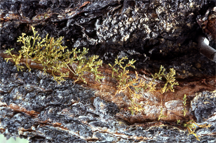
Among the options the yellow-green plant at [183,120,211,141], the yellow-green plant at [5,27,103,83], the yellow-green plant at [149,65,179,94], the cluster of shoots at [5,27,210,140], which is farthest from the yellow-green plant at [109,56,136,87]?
the yellow-green plant at [183,120,211,141]

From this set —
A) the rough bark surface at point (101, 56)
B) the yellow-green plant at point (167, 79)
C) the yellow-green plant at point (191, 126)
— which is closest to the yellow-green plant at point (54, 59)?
the rough bark surface at point (101, 56)

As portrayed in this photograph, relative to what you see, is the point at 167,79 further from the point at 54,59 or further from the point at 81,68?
the point at 54,59

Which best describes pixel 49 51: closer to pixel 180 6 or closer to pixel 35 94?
pixel 35 94

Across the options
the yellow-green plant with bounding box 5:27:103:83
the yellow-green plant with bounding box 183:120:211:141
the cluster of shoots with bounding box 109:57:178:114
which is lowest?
the yellow-green plant with bounding box 183:120:211:141

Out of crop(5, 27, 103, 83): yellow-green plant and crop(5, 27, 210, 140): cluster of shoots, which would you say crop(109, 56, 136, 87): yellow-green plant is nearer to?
crop(5, 27, 210, 140): cluster of shoots

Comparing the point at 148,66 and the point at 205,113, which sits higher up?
the point at 148,66

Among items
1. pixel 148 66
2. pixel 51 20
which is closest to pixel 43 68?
pixel 51 20

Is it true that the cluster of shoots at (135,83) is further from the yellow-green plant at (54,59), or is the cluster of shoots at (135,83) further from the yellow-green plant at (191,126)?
the yellow-green plant at (191,126)

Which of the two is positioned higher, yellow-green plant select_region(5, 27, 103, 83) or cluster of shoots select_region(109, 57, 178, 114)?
yellow-green plant select_region(5, 27, 103, 83)
